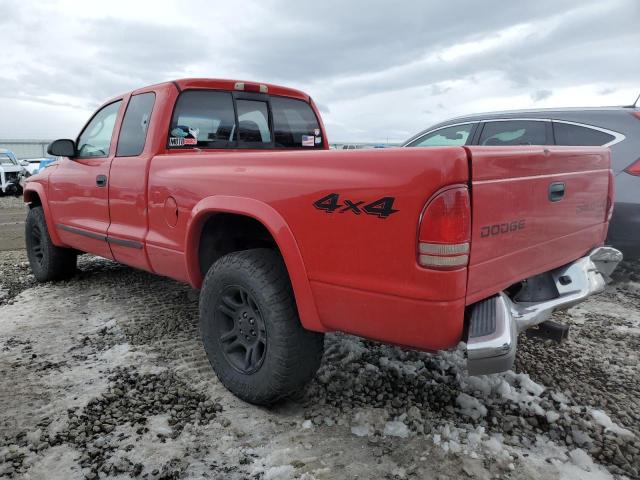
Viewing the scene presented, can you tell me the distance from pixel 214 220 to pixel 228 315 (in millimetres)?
578

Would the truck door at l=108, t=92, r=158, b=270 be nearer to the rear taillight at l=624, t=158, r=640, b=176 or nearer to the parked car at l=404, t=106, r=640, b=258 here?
the parked car at l=404, t=106, r=640, b=258

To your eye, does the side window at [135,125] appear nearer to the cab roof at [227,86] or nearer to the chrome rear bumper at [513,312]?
the cab roof at [227,86]

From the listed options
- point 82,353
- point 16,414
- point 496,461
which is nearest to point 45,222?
point 82,353

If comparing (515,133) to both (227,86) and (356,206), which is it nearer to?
(227,86)

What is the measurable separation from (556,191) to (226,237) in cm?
184

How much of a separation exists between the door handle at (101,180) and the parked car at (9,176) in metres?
14.0

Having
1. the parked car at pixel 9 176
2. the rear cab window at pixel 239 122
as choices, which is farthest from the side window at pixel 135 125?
the parked car at pixel 9 176

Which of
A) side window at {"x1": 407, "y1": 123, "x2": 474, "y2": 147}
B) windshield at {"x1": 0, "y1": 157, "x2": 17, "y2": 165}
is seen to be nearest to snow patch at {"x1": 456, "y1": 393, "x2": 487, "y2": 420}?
side window at {"x1": 407, "y1": 123, "x2": 474, "y2": 147}

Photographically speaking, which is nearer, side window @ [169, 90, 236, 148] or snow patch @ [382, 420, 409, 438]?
snow patch @ [382, 420, 409, 438]

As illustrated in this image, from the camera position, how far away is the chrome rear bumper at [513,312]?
1915 millimetres


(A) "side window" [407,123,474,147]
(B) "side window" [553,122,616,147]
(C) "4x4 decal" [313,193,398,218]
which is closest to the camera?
(C) "4x4 decal" [313,193,398,218]

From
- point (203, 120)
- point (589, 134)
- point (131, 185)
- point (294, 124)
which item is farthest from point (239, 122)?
point (589, 134)

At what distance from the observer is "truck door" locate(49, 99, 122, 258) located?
152 inches

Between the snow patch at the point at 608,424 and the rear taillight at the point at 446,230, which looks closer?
the rear taillight at the point at 446,230
